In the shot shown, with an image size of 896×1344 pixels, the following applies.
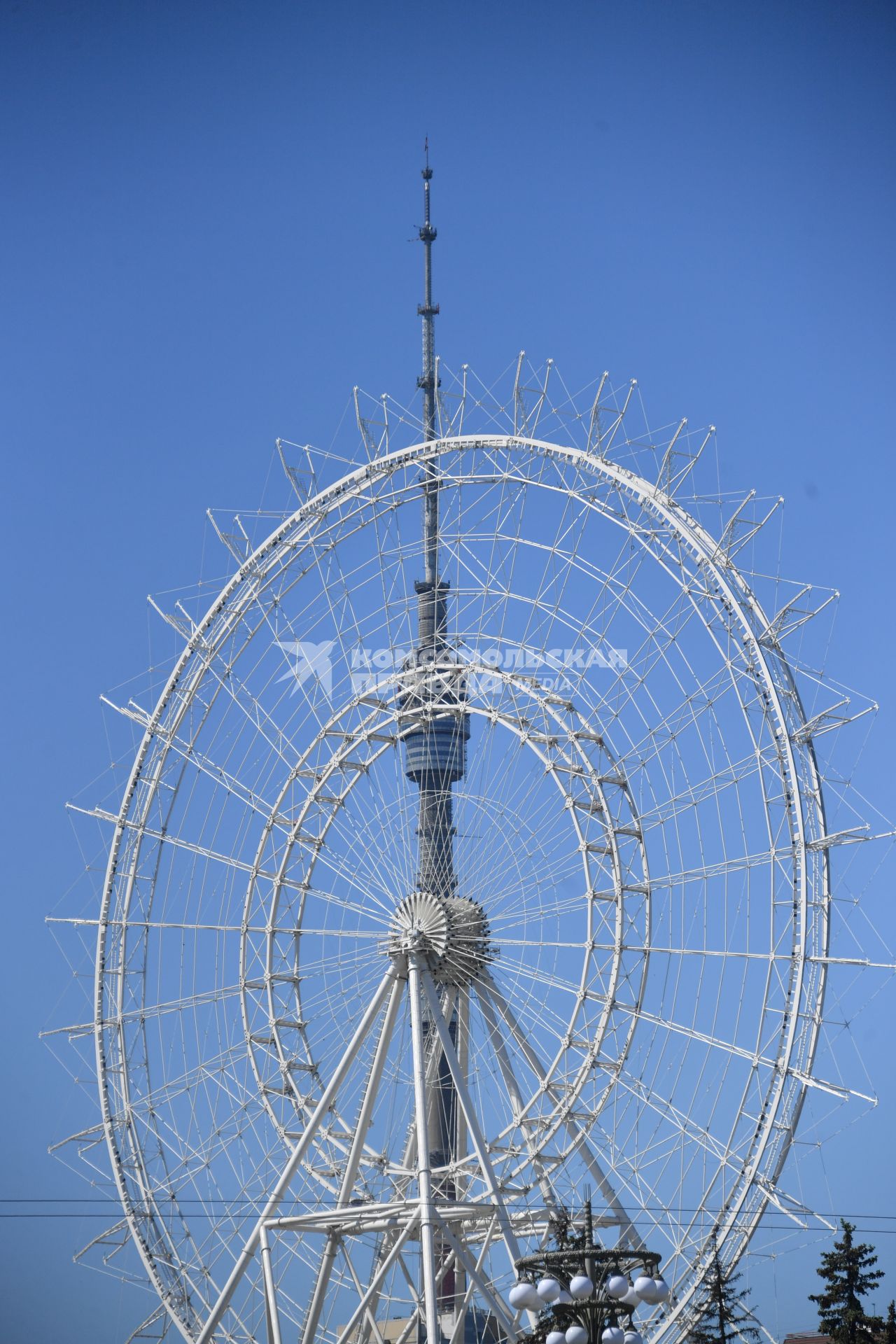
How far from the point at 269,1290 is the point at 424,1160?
528 cm

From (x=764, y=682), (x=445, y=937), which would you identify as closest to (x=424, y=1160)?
(x=445, y=937)

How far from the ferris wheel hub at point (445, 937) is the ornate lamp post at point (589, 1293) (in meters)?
12.6

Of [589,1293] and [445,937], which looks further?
[445,937]

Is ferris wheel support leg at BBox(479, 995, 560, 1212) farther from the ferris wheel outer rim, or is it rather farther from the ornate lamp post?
the ornate lamp post

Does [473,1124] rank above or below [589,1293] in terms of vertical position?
above

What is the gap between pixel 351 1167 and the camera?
4144 cm

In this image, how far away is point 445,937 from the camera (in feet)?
138

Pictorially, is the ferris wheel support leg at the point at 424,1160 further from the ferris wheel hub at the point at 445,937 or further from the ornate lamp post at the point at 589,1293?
the ornate lamp post at the point at 589,1293

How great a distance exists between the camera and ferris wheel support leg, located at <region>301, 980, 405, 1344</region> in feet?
135

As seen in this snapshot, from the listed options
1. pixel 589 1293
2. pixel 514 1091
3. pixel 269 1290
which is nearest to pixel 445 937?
pixel 514 1091

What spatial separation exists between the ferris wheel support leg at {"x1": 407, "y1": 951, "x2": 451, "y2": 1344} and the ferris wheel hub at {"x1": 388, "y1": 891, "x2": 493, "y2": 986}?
0.31 metres

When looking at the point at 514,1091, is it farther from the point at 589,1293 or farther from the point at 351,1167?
the point at 589,1293

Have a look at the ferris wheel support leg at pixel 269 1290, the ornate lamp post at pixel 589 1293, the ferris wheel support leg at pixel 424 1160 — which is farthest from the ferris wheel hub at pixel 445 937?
the ornate lamp post at pixel 589 1293

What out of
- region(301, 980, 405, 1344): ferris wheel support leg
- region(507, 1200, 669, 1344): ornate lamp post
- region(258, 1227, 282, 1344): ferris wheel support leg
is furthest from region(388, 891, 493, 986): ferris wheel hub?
region(507, 1200, 669, 1344): ornate lamp post
